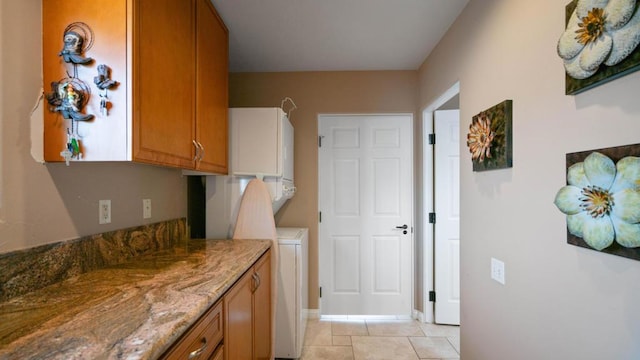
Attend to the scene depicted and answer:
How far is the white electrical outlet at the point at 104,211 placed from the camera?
4.21 feet

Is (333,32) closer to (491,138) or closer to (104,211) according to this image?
(491,138)

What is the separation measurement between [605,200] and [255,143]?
1900mm

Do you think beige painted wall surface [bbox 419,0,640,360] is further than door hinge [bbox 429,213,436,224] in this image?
No

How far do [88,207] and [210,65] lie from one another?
1.00 m

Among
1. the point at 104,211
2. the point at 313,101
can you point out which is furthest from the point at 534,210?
the point at 313,101

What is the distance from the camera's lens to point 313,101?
2.81 m

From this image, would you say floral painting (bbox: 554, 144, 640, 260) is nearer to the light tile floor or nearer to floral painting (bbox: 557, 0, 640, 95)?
floral painting (bbox: 557, 0, 640, 95)

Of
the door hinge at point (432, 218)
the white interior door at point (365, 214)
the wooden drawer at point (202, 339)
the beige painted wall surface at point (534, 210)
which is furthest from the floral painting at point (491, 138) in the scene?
the wooden drawer at point (202, 339)

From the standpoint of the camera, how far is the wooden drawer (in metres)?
0.81

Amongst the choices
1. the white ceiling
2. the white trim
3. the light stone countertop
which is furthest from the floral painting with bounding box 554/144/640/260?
the white trim

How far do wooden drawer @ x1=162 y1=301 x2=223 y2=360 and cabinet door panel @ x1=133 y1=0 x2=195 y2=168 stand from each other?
642 mm

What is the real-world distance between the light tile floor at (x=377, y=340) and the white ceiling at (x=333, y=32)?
8.06ft

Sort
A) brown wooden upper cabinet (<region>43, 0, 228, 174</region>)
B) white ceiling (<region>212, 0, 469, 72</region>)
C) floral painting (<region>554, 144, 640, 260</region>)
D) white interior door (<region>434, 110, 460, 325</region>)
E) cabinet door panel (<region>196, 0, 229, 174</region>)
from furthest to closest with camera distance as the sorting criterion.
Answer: white interior door (<region>434, 110, 460, 325</region>)
white ceiling (<region>212, 0, 469, 72</region>)
cabinet door panel (<region>196, 0, 229, 174</region>)
brown wooden upper cabinet (<region>43, 0, 228, 174</region>)
floral painting (<region>554, 144, 640, 260</region>)

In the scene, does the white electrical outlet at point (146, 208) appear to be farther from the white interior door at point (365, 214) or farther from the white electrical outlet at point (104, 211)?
the white interior door at point (365, 214)
